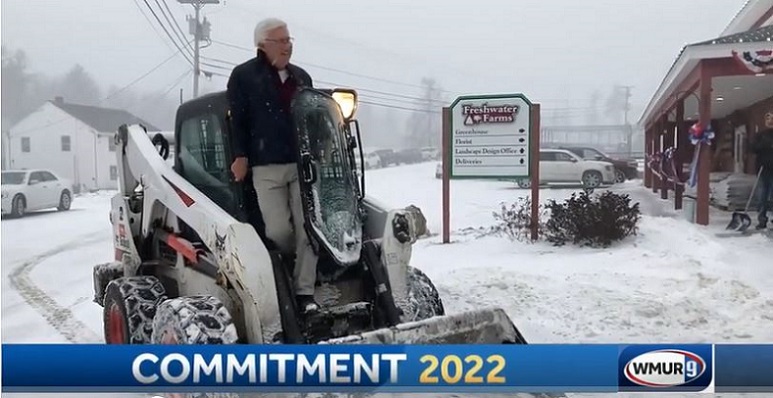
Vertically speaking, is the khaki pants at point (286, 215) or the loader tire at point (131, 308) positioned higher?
the khaki pants at point (286, 215)

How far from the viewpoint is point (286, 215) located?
1961mm

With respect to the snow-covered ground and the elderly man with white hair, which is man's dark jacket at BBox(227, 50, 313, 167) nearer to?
the elderly man with white hair

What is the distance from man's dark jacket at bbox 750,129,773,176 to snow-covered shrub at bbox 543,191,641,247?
1.90 feet

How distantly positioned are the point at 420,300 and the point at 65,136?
1.37 m

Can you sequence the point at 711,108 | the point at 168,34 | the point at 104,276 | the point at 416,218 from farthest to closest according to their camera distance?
the point at 711,108 < the point at 104,276 < the point at 416,218 < the point at 168,34

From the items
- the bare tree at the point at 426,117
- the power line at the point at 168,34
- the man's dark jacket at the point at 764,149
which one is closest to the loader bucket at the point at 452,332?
the bare tree at the point at 426,117

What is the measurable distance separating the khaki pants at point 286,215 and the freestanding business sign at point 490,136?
85 cm

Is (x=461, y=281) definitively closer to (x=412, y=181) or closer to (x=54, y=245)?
(x=412, y=181)

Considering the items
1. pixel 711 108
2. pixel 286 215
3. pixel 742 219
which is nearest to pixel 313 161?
pixel 286 215

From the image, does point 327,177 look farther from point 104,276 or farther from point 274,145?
point 104,276

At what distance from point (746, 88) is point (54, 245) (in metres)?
2.94

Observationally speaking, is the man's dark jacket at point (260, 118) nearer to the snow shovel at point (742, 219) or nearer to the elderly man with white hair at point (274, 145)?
the elderly man with white hair at point (274, 145)

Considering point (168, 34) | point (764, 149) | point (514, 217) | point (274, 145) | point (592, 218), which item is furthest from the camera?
point (592, 218)

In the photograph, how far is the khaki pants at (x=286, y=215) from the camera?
75.7 inches
